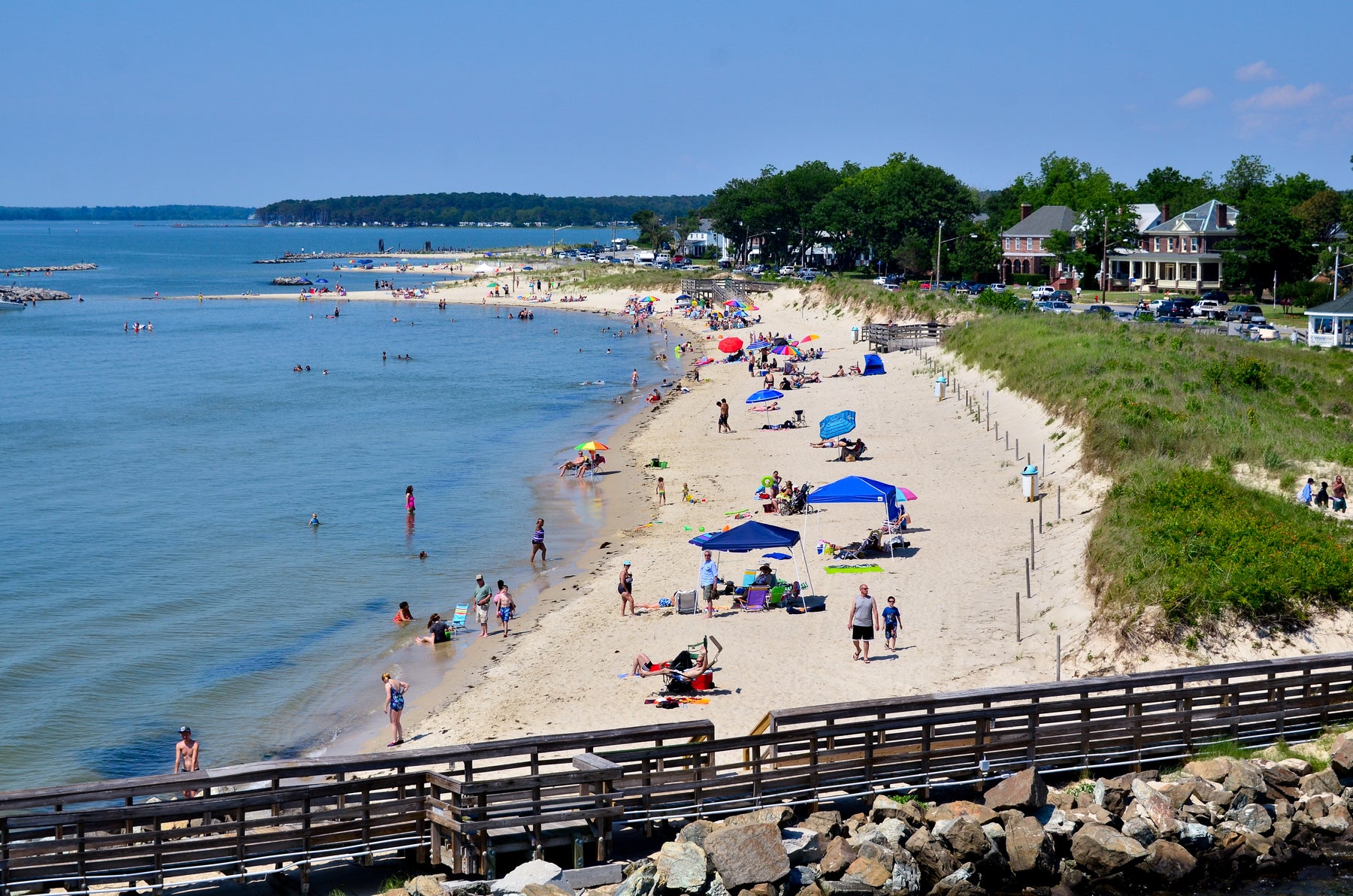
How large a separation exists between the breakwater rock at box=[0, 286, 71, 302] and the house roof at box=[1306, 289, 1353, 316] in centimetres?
12083

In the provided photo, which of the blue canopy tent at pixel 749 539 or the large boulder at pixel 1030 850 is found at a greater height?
the blue canopy tent at pixel 749 539

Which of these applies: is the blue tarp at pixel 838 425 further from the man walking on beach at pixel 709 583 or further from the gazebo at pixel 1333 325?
the gazebo at pixel 1333 325

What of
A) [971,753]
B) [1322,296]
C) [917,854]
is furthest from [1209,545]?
[1322,296]

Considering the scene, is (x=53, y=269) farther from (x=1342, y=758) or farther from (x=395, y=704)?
(x=1342, y=758)

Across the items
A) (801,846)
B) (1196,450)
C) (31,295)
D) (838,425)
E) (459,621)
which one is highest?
(31,295)

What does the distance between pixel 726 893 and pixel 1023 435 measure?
24.0 meters

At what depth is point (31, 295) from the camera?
132m

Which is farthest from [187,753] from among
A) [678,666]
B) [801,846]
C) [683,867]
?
[801,846]

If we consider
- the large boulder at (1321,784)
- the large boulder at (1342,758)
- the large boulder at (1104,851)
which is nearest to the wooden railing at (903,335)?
the large boulder at (1342,758)

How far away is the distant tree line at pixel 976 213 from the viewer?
71.8 metres

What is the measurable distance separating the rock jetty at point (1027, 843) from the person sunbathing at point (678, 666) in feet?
18.6

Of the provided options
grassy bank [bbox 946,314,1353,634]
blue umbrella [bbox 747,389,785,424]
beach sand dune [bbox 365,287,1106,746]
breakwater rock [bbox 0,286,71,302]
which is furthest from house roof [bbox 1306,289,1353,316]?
breakwater rock [bbox 0,286,71,302]

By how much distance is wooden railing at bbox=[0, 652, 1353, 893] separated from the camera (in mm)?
12445

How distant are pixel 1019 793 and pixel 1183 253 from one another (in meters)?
73.0
